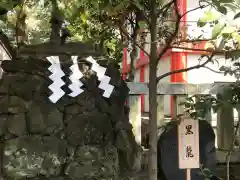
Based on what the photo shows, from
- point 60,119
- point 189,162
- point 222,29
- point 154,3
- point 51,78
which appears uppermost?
point 154,3

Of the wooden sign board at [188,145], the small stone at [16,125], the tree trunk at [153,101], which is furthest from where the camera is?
the small stone at [16,125]

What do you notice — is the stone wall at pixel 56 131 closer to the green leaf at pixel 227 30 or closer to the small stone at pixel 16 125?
the small stone at pixel 16 125

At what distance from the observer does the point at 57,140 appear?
348 centimetres

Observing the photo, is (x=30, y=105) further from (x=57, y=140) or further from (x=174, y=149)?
(x=174, y=149)

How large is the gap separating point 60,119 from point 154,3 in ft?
4.94

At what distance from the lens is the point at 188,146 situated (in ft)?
10.7

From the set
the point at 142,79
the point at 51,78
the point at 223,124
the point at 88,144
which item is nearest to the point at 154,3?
the point at 51,78

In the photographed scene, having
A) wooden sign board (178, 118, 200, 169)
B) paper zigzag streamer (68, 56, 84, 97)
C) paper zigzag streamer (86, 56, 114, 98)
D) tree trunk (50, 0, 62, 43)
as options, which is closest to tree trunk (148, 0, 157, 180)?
wooden sign board (178, 118, 200, 169)

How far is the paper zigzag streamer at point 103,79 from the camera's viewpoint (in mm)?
3584

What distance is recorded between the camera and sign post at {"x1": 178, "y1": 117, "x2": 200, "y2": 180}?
3.24 meters

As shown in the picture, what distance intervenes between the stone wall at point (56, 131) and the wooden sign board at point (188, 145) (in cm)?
58

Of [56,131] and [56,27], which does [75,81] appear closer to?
[56,131]

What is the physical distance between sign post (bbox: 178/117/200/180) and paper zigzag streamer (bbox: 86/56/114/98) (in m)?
0.81

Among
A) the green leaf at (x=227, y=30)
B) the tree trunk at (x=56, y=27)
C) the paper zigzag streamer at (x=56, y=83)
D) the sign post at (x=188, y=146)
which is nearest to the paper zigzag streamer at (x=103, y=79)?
the paper zigzag streamer at (x=56, y=83)
